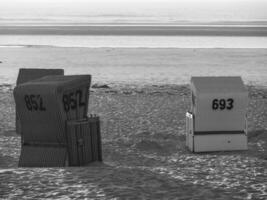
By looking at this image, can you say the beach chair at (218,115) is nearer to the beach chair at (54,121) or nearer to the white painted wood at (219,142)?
the white painted wood at (219,142)

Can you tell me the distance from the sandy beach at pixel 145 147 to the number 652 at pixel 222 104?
0.85 metres

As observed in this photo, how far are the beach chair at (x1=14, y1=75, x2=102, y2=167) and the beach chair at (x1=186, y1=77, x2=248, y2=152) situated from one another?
2364 mm

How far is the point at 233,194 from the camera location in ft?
28.4

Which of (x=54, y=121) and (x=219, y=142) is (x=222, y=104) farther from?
(x=54, y=121)

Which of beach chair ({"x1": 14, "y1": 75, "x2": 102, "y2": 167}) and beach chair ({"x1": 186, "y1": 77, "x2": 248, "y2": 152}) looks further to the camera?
beach chair ({"x1": 186, "y1": 77, "x2": 248, "y2": 152})

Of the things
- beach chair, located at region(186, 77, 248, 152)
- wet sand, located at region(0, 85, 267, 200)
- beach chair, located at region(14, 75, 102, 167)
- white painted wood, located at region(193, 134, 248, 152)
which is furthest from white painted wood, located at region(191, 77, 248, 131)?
beach chair, located at region(14, 75, 102, 167)

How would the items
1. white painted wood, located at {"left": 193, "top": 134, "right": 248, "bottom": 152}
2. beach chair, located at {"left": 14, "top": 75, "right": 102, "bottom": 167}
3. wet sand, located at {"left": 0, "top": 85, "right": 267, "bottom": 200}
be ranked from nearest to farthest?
wet sand, located at {"left": 0, "top": 85, "right": 267, "bottom": 200} → beach chair, located at {"left": 14, "top": 75, "right": 102, "bottom": 167} → white painted wood, located at {"left": 193, "top": 134, "right": 248, "bottom": 152}

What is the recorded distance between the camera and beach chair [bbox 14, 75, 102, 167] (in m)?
11.4

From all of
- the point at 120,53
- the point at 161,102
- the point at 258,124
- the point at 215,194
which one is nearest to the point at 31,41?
the point at 120,53

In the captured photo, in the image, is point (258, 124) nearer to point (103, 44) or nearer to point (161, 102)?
point (161, 102)

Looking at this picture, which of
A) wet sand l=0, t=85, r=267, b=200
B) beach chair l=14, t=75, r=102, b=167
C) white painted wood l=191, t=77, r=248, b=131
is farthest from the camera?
white painted wood l=191, t=77, r=248, b=131

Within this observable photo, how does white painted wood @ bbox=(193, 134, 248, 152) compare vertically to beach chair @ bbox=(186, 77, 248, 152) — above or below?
below

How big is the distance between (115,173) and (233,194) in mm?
1862

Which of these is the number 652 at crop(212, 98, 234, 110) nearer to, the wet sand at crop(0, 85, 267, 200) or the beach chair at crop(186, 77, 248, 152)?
the beach chair at crop(186, 77, 248, 152)
